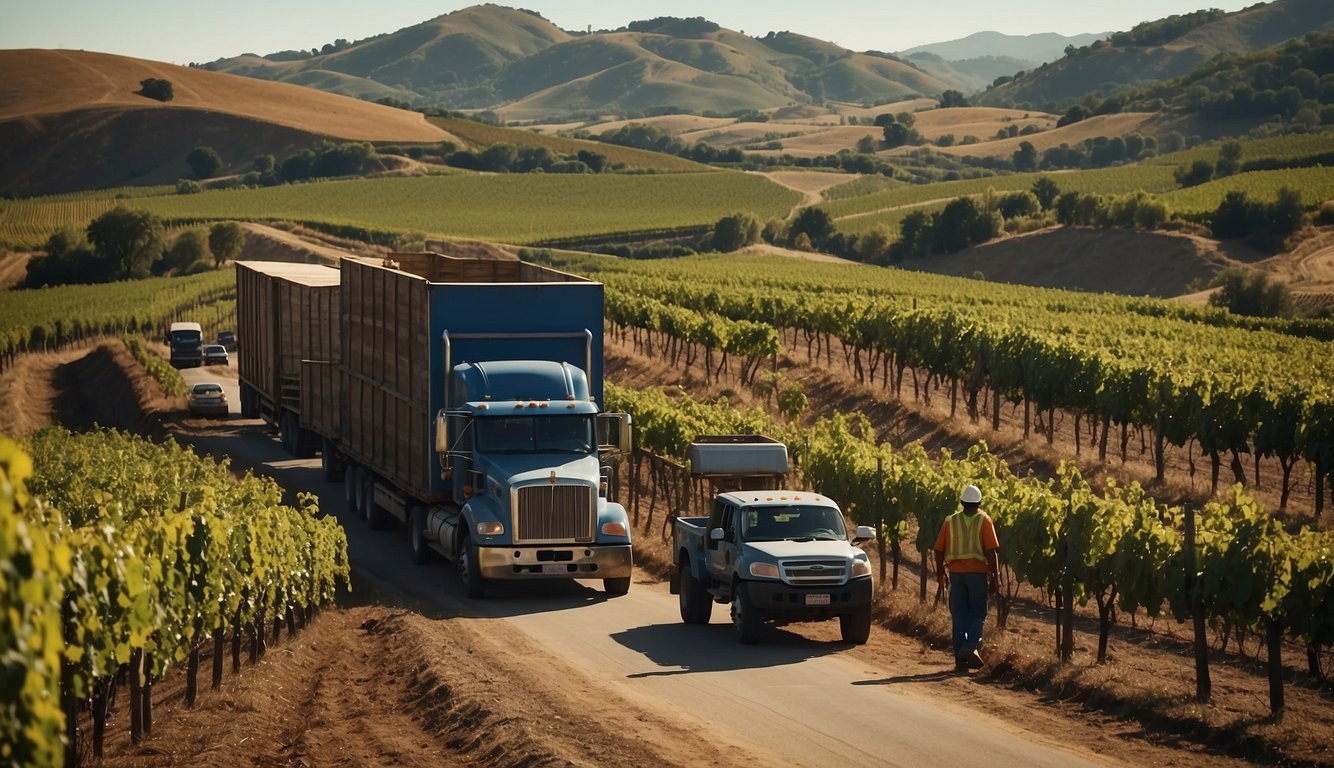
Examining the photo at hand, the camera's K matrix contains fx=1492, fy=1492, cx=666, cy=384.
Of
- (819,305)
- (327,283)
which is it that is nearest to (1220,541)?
(327,283)

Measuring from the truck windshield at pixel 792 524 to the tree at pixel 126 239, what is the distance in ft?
332

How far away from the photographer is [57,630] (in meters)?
7.72

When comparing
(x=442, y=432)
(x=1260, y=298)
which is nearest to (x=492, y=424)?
(x=442, y=432)

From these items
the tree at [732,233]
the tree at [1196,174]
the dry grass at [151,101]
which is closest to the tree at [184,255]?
the tree at [732,233]

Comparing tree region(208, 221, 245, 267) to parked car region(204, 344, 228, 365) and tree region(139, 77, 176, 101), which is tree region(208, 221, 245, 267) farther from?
tree region(139, 77, 176, 101)

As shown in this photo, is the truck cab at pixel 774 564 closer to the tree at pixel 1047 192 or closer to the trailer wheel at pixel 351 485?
the trailer wheel at pixel 351 485

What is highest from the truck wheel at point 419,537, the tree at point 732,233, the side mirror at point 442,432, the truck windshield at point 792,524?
the tree at point 732,233

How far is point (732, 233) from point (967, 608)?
342 feet

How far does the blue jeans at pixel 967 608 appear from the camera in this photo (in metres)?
17.6

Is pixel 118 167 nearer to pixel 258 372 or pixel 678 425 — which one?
pixel 258 372

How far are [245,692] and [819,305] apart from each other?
39.2m

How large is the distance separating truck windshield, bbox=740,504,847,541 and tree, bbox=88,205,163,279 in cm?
10117

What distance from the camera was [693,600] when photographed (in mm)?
20734

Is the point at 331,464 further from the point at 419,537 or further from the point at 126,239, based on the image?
the point at 126,239
